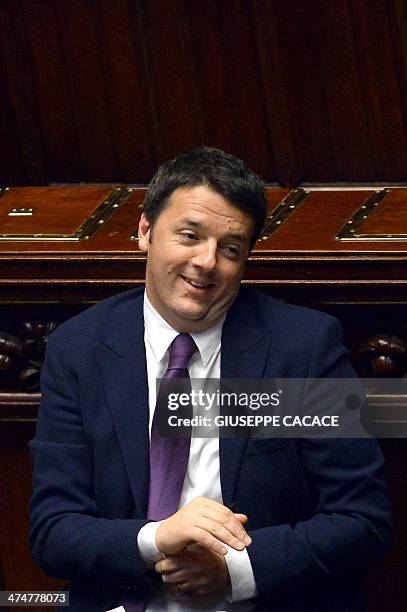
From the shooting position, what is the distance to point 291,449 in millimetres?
2916

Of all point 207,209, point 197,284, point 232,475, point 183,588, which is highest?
point 207,209

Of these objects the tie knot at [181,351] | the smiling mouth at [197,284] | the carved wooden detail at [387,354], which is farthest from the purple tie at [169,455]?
the carved wooden detail at [387,354]

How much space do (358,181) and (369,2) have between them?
44cm

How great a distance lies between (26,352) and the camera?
3.42 meters

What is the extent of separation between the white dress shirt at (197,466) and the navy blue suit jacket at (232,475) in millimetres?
22

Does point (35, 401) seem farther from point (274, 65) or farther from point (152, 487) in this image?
point (274, 65)

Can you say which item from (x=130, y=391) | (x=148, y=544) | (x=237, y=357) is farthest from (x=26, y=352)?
(x=148, y=544)

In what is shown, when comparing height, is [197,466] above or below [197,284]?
below

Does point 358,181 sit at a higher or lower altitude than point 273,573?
higher

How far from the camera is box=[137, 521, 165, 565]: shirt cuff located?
281 centimetres

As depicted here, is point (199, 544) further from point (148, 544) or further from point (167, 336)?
point (167, 336)

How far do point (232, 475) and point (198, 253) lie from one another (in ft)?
1.32

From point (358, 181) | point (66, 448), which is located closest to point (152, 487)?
point (66, 448)

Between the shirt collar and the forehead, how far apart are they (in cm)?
20
